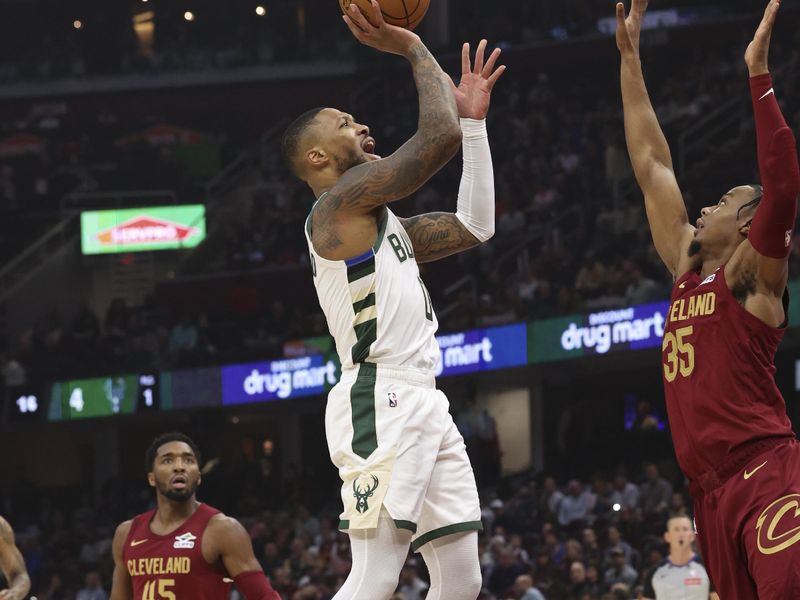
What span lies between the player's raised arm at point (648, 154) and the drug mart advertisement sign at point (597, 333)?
1289cm

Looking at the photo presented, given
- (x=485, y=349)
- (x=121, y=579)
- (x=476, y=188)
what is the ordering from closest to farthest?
(x=476, y=188)
(x=121, y=579)
(x=485, y=349)

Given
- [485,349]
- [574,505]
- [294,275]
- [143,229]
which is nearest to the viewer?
[574,505]

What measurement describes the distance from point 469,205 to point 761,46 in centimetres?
142

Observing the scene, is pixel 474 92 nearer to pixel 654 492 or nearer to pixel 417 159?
pixel 417 159

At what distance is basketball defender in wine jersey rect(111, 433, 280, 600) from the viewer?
6.96m

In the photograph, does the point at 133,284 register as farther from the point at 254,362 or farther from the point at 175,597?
the point at 175,597

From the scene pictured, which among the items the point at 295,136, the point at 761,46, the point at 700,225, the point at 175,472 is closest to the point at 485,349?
the point at 175,472

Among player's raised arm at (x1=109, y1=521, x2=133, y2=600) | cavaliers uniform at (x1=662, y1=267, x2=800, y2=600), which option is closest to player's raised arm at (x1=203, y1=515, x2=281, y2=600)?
player's raised arm at (x1=109, y1=521, x2=133, y2=600)

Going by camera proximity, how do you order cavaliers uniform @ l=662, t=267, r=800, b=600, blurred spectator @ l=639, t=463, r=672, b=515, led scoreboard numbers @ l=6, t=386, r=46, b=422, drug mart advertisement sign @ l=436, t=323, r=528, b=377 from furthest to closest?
led scoreboard numbers @ l=6, t=386, r=46, b=422
drug mart advertisement sign @ l=436, t=323, r=528, b=377
blurred spectator @ l=639, t=463, r=672, b=515
cavaliers uniform @ l=662, t=267, r=800, b=600

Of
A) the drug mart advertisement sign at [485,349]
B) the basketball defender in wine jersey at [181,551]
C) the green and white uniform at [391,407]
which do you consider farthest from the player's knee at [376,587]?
the drug mart advertisement sign at [485,349]

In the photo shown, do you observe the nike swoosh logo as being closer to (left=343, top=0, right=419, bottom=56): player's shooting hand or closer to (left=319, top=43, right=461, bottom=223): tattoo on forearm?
(left=319, top=43, right=461, bottom=223): tattoo on forearm

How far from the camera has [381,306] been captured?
209 inches

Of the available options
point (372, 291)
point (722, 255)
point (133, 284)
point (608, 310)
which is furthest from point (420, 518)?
point (133, 284)

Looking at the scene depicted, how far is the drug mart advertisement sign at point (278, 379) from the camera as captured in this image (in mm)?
20922
